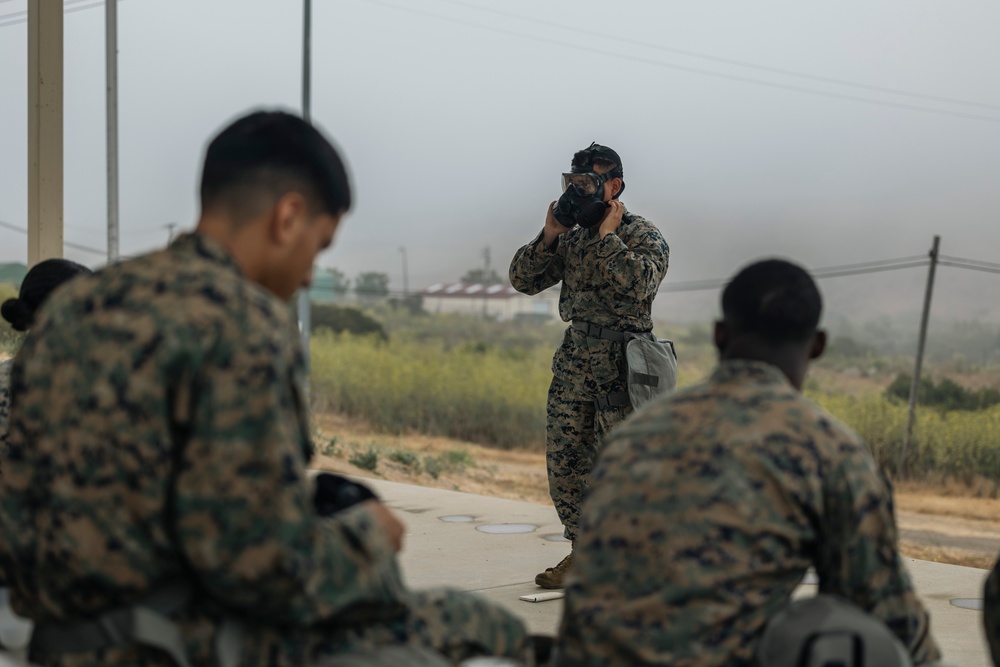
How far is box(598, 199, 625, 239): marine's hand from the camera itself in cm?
388

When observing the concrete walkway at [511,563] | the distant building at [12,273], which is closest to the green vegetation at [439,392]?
the concrete walkway at [511,563]

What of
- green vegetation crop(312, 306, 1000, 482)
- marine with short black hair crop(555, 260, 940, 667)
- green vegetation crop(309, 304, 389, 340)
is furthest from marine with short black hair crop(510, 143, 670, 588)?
green vegetation crop(309, 304, 389, 340)

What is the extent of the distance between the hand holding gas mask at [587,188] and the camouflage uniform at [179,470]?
8.21ft

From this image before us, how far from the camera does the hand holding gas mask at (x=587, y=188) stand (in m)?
3.89

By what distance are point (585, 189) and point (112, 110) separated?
3770 millimetres

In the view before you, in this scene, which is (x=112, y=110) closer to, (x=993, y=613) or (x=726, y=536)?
(x=726, y=536)

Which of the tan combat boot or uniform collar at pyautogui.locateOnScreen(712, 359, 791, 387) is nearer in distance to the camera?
uniform collar at pyautogui.locateOnScreen(712, 359, 791, 387)

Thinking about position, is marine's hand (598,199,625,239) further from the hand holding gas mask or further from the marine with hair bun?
the marine with hair bun

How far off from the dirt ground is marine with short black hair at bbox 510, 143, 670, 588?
15.0ft

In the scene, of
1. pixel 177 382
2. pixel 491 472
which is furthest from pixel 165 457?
pixel 491 472

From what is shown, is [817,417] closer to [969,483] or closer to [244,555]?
[244,555]

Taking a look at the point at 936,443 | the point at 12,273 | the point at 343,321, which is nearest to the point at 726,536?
the point at 12,273

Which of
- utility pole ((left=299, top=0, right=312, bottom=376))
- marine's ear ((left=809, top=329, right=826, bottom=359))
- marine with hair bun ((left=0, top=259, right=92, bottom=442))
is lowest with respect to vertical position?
marine with hair bun ((left=0, top=259, right=92, bottom=442))

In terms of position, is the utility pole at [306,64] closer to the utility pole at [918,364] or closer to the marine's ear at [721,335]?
the utility pole at [918,364]
